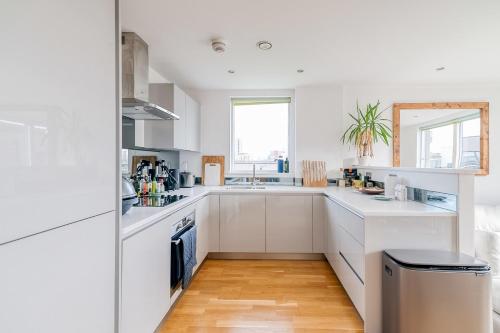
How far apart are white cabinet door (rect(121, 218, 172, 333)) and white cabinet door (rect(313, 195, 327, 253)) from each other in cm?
182

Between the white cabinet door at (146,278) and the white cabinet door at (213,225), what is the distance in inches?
48.2

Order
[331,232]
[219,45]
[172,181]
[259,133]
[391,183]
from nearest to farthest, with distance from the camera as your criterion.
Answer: [219,45], [391,183], [331,232], [172,181], [259,133]

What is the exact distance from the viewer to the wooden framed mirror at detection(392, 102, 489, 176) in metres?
3.30

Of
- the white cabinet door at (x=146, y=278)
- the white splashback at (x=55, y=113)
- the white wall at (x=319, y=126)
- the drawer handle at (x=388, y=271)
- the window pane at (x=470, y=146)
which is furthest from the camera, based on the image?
the white wall at (x=319, y=126)

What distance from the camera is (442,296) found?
4.67 ft

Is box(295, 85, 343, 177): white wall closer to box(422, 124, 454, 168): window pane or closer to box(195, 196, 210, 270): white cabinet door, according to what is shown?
box(422, 124, 454, 168): window pane

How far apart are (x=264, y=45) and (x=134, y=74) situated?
116cm

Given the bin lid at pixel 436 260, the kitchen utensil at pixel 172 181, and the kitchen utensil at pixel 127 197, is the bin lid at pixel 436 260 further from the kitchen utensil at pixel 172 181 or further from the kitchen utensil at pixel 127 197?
the kitchen utensil at pixel 172 181

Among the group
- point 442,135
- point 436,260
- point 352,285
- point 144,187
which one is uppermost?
point 442,135

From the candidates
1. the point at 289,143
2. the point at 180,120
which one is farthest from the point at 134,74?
the point at 289,143

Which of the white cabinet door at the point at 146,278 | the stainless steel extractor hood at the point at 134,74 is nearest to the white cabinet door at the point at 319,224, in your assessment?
the white cabinet door at the point at 146,278

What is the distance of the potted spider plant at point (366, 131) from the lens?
332 cm

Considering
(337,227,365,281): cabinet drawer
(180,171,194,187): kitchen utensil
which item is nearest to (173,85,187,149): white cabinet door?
(180,171,194,187): kitchen utensil

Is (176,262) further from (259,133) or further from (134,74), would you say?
(259,133)
